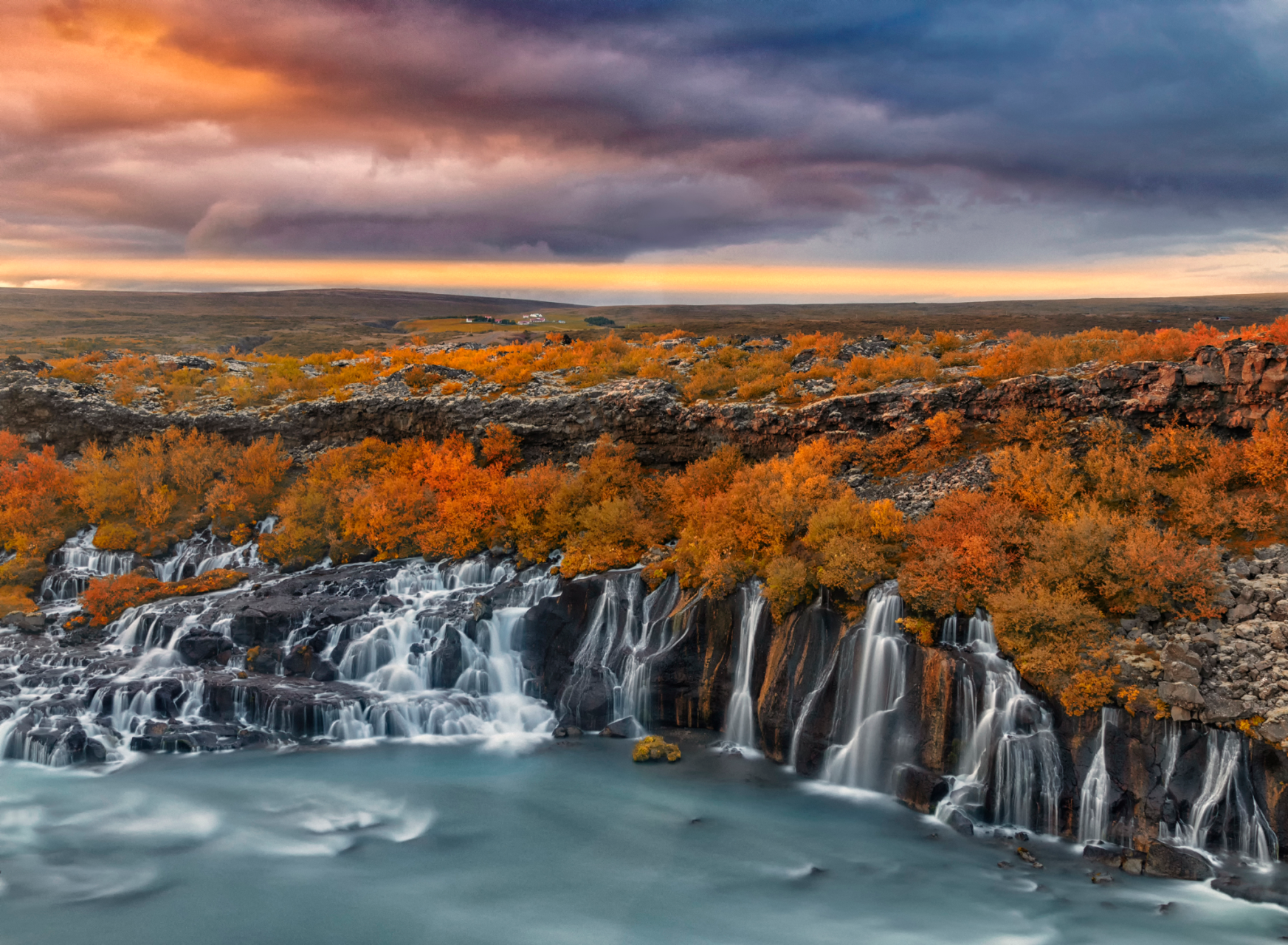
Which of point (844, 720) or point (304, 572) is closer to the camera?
point (844, 720)

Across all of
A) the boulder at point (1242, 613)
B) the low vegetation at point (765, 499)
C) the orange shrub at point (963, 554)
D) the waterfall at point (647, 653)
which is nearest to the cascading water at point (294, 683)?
the low vegetation at point (765, 499)

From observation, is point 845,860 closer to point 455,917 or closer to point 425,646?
point 455,917

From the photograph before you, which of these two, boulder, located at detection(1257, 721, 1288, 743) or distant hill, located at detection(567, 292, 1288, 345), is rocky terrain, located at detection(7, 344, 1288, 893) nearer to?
boulder, located at detection(1257, 721, 1288, 743)

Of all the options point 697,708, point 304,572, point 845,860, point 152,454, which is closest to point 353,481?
point 304,572

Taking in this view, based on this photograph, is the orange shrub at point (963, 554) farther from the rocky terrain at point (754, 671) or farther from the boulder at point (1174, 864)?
the boulder at point (1174, 864)

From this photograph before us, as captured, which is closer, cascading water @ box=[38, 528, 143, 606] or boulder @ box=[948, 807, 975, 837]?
boulder @ box=[948, 807, 975, 837]

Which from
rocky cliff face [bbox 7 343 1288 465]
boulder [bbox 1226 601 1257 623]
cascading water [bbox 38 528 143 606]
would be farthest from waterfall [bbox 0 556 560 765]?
boulder [bbox 1226 601 1257 623]
